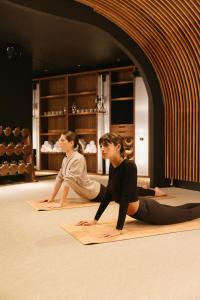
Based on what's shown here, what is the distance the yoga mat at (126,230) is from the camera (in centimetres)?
335

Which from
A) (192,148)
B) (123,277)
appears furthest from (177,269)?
(192,148)

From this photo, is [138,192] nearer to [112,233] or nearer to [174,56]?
[112,233]

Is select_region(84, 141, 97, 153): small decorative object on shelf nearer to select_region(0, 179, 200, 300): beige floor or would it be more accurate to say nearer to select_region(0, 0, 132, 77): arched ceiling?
select_region(0, 0, 132, 77): arched ceiling

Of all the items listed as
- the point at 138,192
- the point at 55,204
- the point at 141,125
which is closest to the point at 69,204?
the point at 55,204

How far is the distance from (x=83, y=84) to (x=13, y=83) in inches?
111

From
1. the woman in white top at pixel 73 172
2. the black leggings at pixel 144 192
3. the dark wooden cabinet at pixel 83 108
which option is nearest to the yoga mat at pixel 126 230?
the woman in white top at pixel 73 172

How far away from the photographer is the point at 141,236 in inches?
137

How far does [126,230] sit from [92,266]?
1011 mm

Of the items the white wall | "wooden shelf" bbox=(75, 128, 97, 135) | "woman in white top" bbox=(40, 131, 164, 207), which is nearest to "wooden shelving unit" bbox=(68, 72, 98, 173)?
"wooden shelf" bbox=(75, 128, 97, 135)

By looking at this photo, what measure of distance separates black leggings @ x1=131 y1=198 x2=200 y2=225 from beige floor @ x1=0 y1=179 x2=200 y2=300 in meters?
0.28

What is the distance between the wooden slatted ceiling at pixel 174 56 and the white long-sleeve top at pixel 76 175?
2419 mm

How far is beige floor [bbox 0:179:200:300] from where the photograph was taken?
2.23 metres

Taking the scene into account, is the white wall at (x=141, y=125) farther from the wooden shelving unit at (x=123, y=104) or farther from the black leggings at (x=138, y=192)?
the black leggings at (x=138, y=192)

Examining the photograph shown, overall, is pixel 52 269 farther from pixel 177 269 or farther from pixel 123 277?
pixel 177 269
